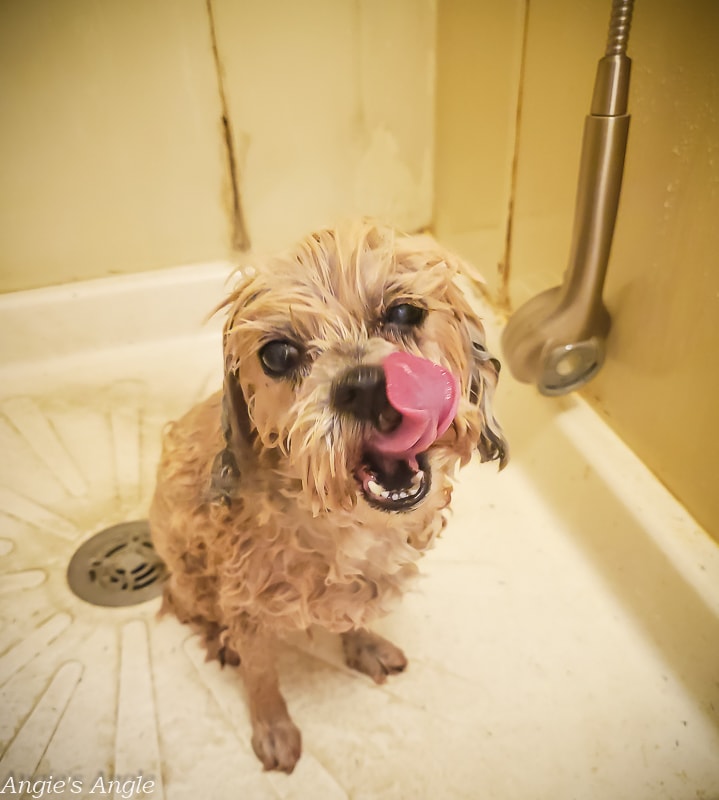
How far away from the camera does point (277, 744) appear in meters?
0.95

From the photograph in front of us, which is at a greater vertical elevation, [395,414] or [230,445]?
[395,414]

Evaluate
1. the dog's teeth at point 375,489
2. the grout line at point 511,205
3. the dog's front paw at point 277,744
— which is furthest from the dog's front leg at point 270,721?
the grout line at point 511,205

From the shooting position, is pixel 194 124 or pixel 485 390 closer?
pixel 485 390

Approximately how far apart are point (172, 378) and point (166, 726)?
0.79m

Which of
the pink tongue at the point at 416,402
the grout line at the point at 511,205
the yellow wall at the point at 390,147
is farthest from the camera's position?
the grout line at the point at 511,205

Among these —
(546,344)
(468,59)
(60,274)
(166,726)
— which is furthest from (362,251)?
(60,274)

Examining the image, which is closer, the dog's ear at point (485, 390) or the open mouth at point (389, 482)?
the open mouth at point (389, 482)

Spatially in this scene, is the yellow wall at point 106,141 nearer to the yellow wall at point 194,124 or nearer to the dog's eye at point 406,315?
the yellow wall at point 194,124

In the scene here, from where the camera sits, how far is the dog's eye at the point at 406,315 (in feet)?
2.31

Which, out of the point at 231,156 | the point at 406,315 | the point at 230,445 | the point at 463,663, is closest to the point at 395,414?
the point at 406,315

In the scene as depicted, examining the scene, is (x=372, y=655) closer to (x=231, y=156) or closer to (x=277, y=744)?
(x=277, y=744)

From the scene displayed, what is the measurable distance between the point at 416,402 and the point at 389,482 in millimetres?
104

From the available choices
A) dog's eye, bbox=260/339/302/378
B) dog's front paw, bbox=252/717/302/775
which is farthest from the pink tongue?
dog's front paw, bbox=252/717/302/775

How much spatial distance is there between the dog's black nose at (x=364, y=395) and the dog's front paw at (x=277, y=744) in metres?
0.55
